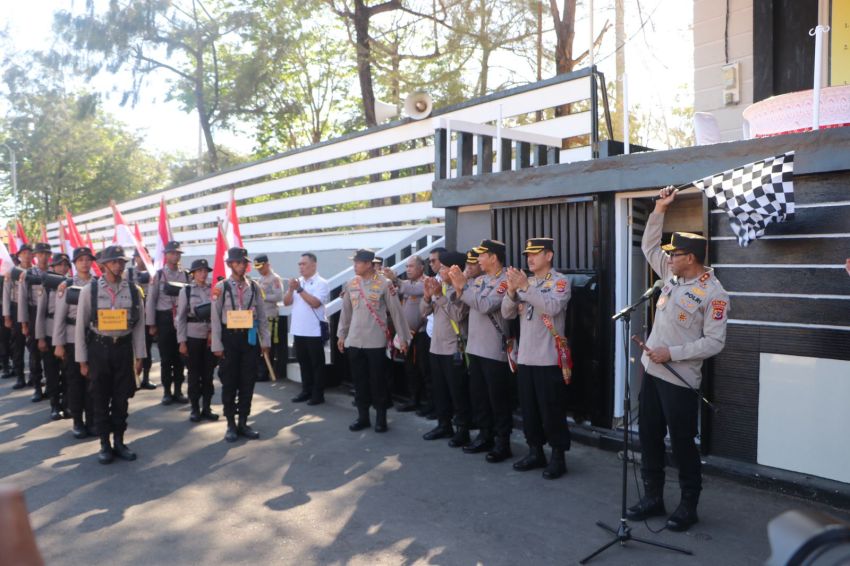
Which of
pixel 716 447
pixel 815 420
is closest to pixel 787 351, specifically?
pixel 815 420

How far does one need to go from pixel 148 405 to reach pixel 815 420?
7695mm

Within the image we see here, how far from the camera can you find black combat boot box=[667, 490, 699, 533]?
187 inches

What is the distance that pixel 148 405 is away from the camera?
9164 millimetres

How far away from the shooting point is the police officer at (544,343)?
19.1 feet

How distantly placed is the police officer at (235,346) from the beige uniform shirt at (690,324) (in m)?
4.29

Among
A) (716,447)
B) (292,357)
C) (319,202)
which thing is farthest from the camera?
(319,202)

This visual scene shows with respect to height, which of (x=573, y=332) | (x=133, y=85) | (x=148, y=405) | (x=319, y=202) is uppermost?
(x=133, y=85)

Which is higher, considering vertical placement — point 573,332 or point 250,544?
point 573,332

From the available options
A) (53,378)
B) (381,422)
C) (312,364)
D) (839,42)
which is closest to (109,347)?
(53,378)

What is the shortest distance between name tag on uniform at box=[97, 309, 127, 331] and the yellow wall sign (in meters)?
8.28

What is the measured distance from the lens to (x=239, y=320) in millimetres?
7430

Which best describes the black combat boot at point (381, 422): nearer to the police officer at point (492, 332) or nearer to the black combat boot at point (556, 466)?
the police officer at point (492, 332)

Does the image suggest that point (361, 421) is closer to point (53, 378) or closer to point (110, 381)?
point (110, 381)

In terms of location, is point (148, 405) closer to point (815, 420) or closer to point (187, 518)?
point (187, 518)
